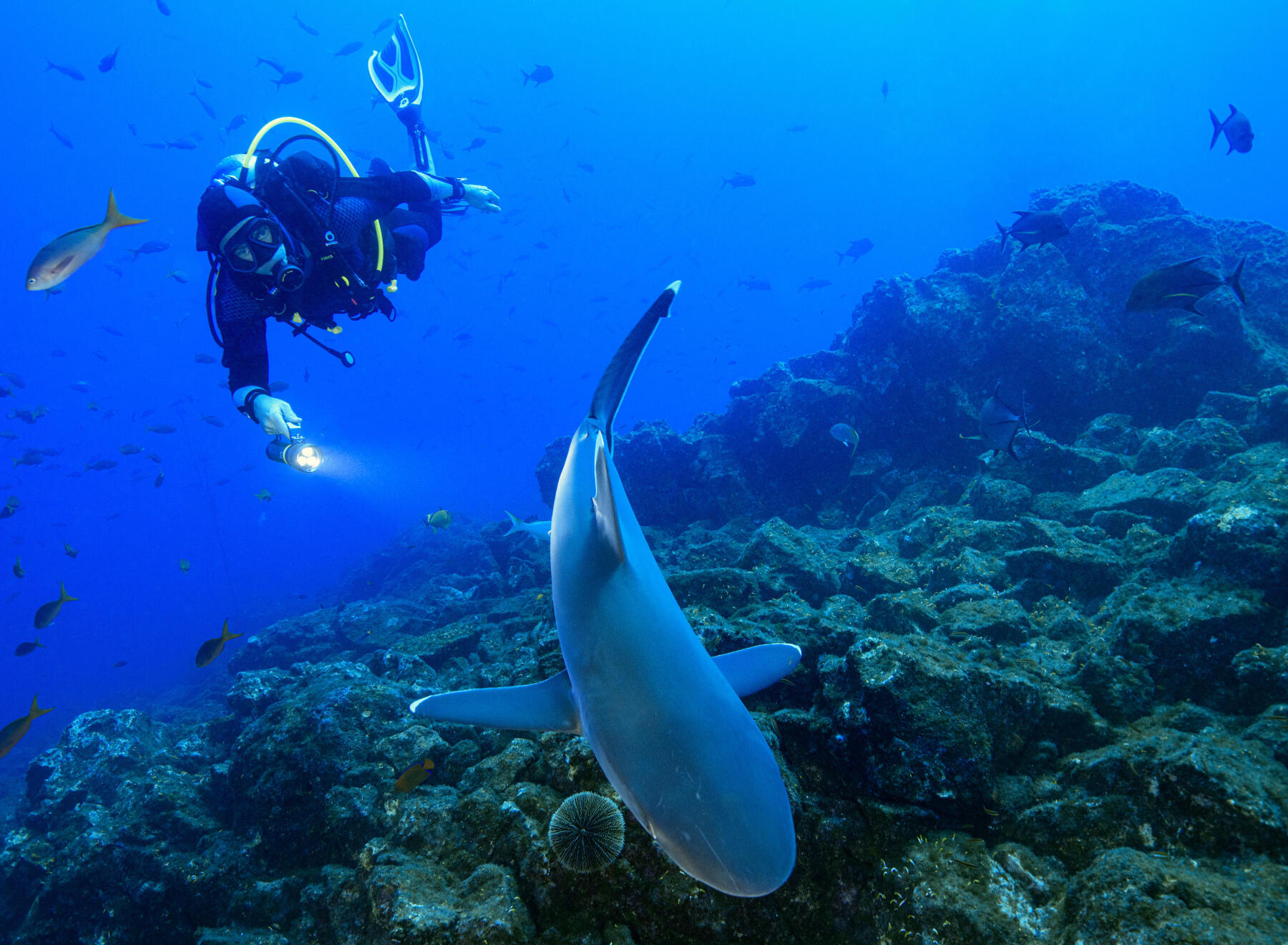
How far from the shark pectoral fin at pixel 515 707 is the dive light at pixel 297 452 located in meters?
2.90

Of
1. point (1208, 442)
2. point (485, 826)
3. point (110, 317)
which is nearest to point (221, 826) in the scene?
point (485, 826)

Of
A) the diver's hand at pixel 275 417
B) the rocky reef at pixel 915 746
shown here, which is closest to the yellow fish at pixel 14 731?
the rocky reef at pixel 915 746

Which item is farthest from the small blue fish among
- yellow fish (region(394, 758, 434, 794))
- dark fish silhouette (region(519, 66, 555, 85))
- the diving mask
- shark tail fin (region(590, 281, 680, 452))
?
dark fish silhouette (region(519, 66, 555, 85))

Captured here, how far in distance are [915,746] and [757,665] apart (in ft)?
4.20

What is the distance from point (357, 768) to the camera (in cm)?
459

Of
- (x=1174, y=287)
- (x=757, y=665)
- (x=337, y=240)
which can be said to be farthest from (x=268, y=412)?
(x=1174, y=287)

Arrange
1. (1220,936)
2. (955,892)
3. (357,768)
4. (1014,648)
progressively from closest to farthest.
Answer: (1220,936) → (955,892) → (1014,648) → (357,768)

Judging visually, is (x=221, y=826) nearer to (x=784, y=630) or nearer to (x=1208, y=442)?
(x=784, y=630)

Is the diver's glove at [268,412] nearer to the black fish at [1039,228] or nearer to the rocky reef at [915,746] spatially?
the rocky reef at [915,746]

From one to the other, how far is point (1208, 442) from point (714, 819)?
951 centimetres

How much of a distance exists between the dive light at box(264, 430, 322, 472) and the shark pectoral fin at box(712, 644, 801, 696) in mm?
3712

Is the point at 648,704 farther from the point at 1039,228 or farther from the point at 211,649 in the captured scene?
the point at 1039,228

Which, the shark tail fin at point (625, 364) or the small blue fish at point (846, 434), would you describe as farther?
the small blue fish at point (846, 434)

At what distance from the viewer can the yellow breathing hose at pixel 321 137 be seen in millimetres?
5430
